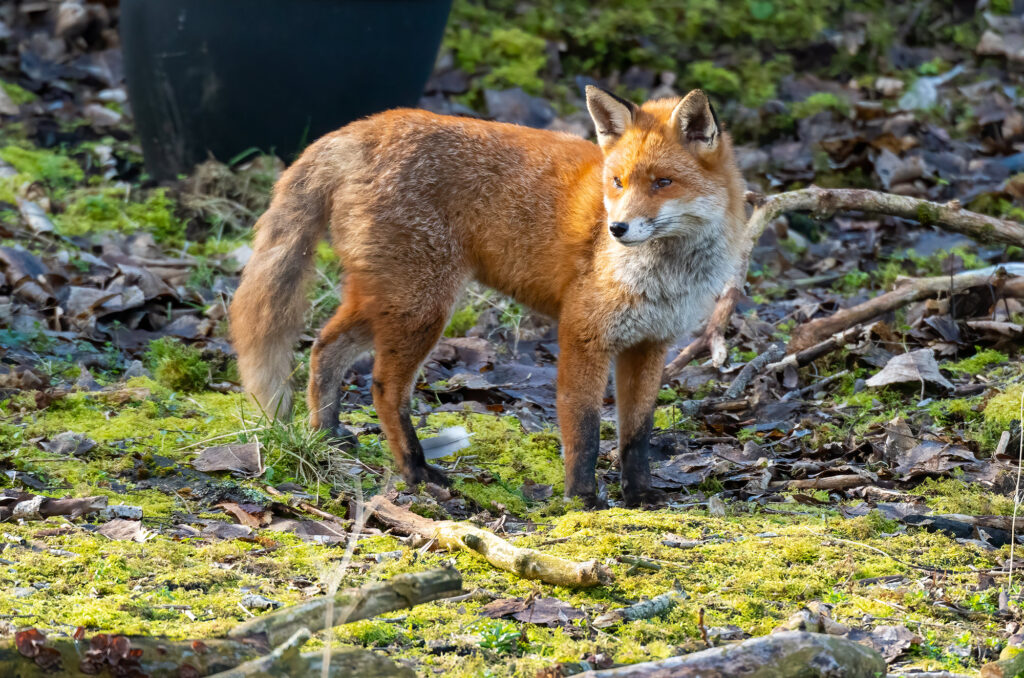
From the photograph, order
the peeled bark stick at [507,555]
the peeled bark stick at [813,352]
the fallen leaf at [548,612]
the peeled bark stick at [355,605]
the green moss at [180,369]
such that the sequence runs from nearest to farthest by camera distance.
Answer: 1. the peeled bark stick at [355,605]
2. the fallen leaf at [548,612]
3. the peeled bark stick at [507,555]
4. the green moss at [180,369]
5. the peeled bark stick at [813,352]

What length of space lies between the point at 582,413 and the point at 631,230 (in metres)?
0.94

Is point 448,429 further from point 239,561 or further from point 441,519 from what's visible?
point 239,561

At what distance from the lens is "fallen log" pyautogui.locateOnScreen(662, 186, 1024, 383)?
6.50 m

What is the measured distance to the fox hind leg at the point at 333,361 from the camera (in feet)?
18.0

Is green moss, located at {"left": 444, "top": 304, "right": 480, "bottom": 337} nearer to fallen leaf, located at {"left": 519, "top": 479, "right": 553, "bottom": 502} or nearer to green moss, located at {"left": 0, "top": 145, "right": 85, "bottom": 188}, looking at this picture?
fallen leaf, located at {"left": 519, "top": 479, "right": 553, "bottom": 502}

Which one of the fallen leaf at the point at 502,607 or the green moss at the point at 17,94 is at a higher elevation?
the fallen leaf at the point at 502,607

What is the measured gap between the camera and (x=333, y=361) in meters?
5.54

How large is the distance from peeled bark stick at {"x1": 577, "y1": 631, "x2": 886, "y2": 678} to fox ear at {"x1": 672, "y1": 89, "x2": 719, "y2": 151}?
2715 millimetres

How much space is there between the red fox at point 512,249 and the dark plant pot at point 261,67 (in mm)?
3369

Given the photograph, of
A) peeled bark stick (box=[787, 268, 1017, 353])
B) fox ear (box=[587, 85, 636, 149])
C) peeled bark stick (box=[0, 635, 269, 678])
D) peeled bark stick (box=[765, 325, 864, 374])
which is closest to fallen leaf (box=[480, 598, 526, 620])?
peeled bark stick (box=[0, 635, 269, 678])

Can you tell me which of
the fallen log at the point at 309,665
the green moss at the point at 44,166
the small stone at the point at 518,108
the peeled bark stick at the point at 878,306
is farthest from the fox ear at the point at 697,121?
the green moss at the point at 44,166

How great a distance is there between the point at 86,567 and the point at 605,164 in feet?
9.40

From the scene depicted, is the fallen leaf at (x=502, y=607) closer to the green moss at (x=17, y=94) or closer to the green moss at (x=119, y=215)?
the green moss at (x=119, y=215)

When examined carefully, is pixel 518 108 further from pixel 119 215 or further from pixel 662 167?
pixel 662 167
